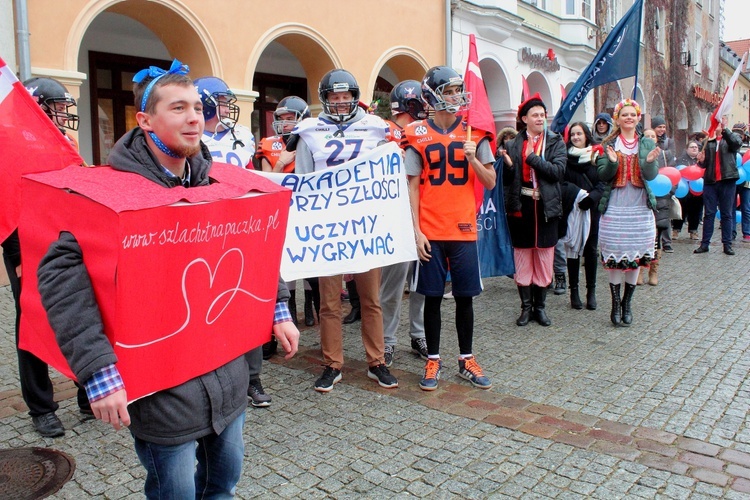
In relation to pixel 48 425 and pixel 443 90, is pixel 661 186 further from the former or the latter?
pixel 48 425

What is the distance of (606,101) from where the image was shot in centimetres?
Result: 2536

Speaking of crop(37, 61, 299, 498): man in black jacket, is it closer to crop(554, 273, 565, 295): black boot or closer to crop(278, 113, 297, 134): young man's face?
crop(278, 113, 297, 134): young man's face

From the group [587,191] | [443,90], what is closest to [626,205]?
[587,191]

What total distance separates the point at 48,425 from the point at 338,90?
9.37 feet

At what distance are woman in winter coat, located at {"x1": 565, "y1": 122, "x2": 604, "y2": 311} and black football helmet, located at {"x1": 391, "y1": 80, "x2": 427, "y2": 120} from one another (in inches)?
75.6

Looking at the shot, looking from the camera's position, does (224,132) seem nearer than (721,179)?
Yes

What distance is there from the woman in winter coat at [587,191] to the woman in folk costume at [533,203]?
Result: 2.67 feet

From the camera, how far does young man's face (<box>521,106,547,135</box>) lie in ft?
20.5

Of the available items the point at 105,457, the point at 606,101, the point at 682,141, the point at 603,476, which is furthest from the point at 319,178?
the point at 682,141

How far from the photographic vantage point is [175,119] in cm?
213

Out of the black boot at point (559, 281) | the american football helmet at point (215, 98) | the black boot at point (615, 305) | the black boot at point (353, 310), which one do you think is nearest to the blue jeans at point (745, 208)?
the black boot at point (559, 281)

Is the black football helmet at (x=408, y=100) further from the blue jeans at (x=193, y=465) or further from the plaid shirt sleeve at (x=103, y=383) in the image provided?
the plaid shirt sleeve at (x=103, y=383)

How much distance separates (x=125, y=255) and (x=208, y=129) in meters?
3.06

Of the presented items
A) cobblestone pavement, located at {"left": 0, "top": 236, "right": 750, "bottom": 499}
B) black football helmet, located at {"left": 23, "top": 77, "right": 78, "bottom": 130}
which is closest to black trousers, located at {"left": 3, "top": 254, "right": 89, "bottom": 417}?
cobblestone pavement, located at {"left": 0, "top": 236, "right": 750, "bottom": 499}
